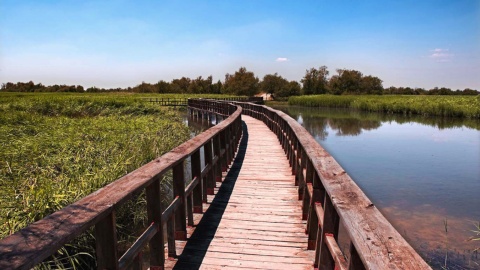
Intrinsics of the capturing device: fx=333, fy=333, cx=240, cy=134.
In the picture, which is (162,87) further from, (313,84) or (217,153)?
(217,153)

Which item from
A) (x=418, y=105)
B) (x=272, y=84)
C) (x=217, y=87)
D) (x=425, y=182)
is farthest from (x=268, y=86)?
(x=425, y=182)

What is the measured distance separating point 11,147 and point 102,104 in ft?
63.7

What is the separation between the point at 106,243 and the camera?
7.17 ft

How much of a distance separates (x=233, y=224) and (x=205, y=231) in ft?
1.35

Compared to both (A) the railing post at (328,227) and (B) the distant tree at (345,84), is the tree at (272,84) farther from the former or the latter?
(A) the railing post at (328,227)

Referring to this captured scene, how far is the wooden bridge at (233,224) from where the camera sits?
1551mm

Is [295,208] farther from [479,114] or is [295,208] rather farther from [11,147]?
[479,114]

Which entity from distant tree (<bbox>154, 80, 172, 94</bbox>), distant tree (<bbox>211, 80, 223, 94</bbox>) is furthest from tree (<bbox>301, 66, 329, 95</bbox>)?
distant tree (<bbox>154, 80, 172, 94</bbox>)

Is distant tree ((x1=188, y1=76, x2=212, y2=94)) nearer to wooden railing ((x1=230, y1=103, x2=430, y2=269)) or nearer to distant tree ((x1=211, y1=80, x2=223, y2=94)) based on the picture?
distant tree ((x1=211, y1=80, x2=223, y2=94))

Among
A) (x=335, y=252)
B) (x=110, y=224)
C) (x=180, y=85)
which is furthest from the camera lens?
(x=180, y=85)

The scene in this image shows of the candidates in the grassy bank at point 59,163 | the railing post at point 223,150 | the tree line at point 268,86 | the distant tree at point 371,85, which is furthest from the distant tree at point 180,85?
the railing post at point 223,150

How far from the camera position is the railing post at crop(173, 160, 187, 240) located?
12.0ft

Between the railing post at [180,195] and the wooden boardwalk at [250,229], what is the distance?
137 millimetres

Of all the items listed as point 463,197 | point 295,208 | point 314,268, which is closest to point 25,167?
point 295,208
